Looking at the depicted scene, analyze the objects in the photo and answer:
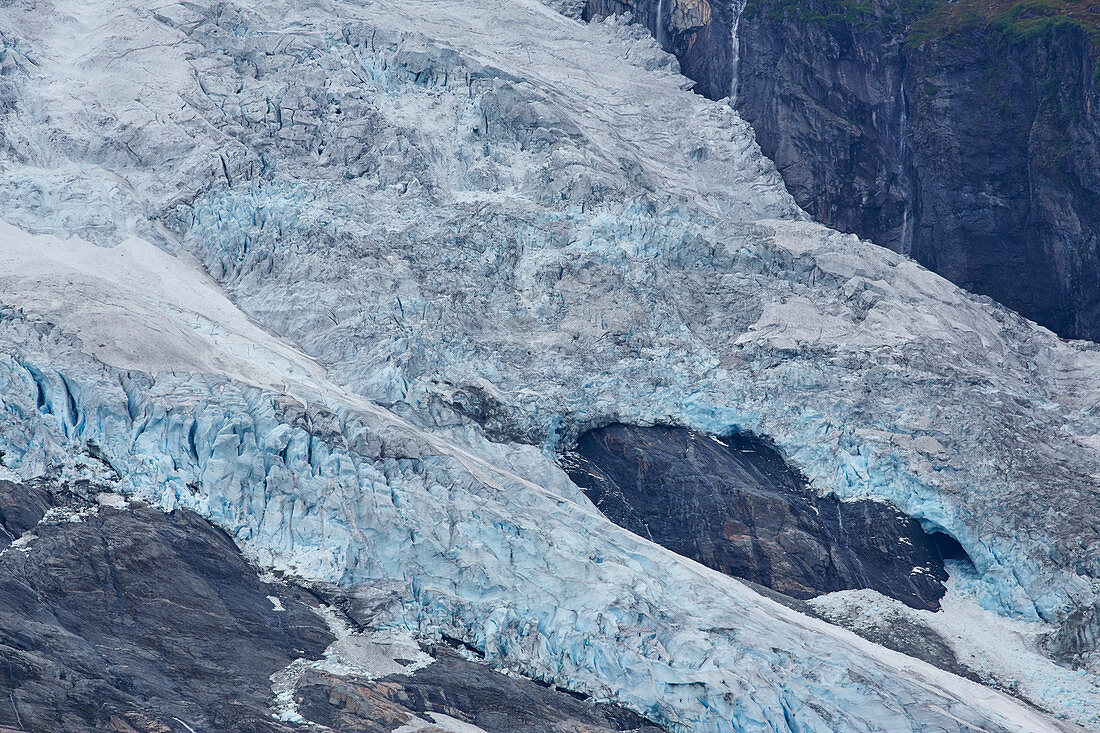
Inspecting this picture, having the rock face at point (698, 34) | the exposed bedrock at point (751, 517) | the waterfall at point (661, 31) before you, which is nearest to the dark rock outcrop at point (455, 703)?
the exposed bedrock at point (751, 517)

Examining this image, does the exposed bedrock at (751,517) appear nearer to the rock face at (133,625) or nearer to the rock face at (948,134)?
the rock face at (133,625)

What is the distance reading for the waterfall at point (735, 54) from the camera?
188 feet

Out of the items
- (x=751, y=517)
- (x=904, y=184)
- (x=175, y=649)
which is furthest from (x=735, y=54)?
(x=175, y=649)

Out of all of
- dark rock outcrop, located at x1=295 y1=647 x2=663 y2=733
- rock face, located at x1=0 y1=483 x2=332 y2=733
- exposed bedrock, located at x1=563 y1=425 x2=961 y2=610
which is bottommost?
dark rock outcrop, located at x1=295 y1=647 x2=663 y2=733

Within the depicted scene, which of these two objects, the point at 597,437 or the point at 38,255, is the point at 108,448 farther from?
the point at 597,437

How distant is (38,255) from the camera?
3722cm

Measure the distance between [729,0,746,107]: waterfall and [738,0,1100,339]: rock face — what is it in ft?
1.16

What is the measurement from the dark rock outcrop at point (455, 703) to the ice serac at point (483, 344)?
2.98 ft

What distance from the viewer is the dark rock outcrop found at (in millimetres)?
25031

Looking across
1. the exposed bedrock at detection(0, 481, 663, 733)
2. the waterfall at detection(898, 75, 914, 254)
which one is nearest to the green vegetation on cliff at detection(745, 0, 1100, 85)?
the waterfall at detection(898, 75, 914, 254)

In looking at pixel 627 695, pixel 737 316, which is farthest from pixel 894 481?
pixel 627 695

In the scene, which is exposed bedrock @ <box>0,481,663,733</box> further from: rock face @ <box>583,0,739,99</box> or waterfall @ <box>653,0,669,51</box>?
waterfall @ <box>653,0,669,51</box>

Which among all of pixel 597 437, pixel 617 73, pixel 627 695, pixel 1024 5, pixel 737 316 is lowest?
pixel 627 695

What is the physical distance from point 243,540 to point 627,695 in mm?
11684
